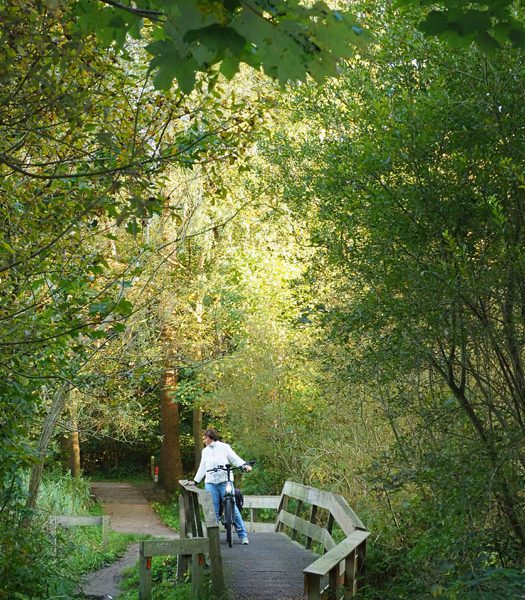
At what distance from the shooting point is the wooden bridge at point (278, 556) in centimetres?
713

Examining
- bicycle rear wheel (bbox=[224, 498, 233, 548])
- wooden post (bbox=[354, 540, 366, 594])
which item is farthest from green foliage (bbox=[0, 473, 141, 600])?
wooden post (bbox=[354, 540, 366, 594])

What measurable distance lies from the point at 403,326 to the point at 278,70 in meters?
3.81

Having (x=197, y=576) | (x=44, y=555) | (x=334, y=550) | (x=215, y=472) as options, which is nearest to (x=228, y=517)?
(x=215, y=472)

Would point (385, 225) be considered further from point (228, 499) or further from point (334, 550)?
point (228, 499)

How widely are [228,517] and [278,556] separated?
139 cm

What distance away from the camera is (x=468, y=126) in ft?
20.6

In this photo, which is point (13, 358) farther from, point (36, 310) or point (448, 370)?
point (448, 370)

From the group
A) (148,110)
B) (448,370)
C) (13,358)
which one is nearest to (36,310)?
(13,358)

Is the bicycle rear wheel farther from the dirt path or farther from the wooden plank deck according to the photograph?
the dirt path

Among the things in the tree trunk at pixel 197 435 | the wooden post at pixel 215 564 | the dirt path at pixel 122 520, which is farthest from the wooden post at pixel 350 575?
the tree trunk at pixel 197 435

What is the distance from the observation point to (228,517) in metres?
11.4

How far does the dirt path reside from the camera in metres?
12.7

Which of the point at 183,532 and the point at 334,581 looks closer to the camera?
the point at 334,581

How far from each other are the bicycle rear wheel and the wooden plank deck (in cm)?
14
